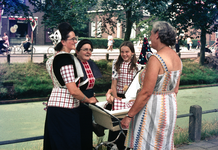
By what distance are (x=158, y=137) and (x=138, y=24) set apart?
25.8ft

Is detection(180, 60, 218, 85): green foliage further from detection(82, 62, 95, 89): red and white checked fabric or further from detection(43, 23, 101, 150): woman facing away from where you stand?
detection(43, 23, 101, 150): woman facing away

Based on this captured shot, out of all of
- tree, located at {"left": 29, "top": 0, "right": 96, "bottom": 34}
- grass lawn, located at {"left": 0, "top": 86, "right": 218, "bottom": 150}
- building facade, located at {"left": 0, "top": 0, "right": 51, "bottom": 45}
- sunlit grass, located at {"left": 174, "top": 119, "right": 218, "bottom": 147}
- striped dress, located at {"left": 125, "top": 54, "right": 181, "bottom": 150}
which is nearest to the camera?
striped dress, located at {"left": 125, "top": 54, "right": 181, "bottom": 150}

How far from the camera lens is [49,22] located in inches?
320

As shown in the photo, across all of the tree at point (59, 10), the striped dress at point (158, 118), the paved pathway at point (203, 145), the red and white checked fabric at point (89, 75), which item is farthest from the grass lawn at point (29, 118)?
the tree at point (59, 10)

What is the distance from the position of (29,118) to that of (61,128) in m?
4.78

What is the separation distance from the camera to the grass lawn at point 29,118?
17.7 ft

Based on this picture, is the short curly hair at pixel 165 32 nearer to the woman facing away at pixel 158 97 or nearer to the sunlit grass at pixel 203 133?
the woman facing away at pixel 158 97

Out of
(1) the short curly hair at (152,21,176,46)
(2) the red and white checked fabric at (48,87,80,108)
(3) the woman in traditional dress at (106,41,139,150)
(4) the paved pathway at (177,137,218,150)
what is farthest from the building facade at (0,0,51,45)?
(1) the short curly hair at (152,21,176,46)

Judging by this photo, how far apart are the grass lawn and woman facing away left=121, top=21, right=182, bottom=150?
239 cm

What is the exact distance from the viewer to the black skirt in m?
2.41

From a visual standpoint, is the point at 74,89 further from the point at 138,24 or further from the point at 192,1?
the point at 138,24

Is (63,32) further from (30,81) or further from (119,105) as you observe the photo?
(30,81)

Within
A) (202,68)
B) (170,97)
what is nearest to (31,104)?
(170,97)

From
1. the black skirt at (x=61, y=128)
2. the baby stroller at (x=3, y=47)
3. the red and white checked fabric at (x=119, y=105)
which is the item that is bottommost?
the black skirt at (x=61, y=128)
